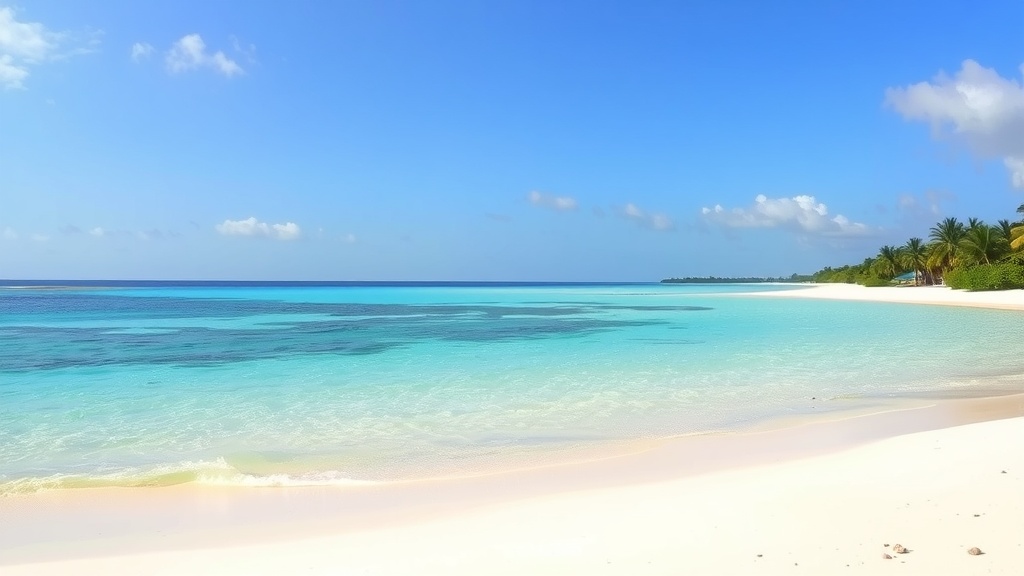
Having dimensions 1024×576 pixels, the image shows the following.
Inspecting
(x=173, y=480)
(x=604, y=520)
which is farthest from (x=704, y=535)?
(x=173, y=480)

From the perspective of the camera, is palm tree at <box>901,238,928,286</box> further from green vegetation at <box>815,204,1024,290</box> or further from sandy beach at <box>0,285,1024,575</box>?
sandy beach at <box>0,285,1024,575</box>

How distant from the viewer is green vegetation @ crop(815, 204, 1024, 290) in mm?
46969

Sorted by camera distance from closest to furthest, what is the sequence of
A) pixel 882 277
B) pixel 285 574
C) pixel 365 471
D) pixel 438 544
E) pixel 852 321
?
pixel 285 574
pixel 438 544
pixel 365 471
pixel 852 321
pixel 882 277

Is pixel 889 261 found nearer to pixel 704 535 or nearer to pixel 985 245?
pixel 985 245

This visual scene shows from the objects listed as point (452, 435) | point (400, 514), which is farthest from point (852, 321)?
point (400, 514)

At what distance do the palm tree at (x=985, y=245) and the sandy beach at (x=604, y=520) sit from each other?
56.7 m

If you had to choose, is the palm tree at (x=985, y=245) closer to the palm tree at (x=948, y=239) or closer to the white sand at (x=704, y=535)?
the palm tree at (x=948, y=239)

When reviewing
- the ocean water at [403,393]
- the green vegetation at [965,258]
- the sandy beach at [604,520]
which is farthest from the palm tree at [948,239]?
the sandy beach at [604,520]

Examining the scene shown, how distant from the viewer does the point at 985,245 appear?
171ft

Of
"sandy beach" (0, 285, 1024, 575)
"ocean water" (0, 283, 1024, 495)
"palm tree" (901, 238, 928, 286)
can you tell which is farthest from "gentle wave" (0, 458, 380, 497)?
"palm tree" (901, 238, 928, 286)

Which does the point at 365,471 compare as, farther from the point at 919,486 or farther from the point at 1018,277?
the point at 1018,277

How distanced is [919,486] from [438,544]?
4.12 m

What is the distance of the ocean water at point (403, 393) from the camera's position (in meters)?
7.23

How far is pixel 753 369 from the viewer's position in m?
14.2
